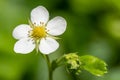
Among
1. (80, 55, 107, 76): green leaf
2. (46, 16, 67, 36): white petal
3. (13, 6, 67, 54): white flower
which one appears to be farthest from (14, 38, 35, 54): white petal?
(80, 55, 107, 76): green leaf

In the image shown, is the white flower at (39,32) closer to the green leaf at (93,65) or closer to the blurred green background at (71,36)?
the green leaf at (93,65)

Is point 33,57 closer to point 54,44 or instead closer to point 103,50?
point 103,50

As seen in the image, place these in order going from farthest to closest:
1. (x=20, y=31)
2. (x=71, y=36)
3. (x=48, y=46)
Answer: (x=71, y=36) < (x=20, y=31) < (x=48, y=46)

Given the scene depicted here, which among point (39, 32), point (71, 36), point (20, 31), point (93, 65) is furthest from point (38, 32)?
point (71, 36)

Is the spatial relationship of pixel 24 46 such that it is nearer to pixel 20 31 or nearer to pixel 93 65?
pixel 20 31

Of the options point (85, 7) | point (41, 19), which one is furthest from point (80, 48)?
point (41, 19)

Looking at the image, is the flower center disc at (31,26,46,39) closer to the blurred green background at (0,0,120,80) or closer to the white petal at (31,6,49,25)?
→ the white petal at (31,6,49,25)

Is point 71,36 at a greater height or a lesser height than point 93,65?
lesser

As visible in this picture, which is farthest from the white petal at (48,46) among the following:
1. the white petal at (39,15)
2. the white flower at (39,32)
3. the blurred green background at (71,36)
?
the blurred green background at (71,36)
